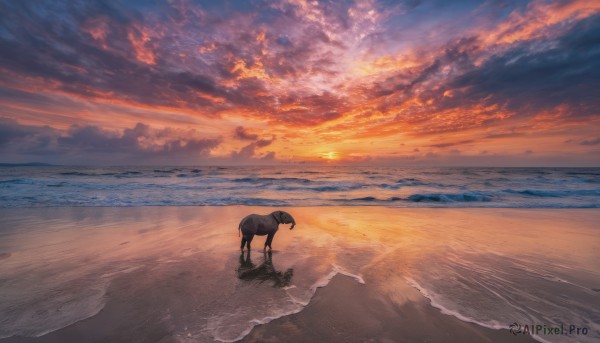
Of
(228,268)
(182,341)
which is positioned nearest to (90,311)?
(182,341)

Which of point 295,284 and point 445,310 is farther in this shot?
point 295,284

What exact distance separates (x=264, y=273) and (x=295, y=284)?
2.91 feet

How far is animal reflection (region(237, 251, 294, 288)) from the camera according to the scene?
225 inches

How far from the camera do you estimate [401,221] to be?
1237cm

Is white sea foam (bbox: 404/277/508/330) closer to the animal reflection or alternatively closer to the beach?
the beach

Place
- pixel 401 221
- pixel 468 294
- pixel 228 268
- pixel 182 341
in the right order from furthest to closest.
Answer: pixel 401 221
pixel 228 268
pixel 468 294
pixel 182 341


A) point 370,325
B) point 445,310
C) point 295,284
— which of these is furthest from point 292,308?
point 445,310

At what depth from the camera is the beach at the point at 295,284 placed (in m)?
3.96

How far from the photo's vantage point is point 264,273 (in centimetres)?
610

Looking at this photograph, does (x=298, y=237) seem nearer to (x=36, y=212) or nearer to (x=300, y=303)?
(x=300, y=303)

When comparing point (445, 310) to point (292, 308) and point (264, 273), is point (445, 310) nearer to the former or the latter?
point (292, 308)

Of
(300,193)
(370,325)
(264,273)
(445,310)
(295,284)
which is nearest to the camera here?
(370,325)

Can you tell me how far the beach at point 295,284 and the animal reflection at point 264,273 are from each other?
0.04 meters

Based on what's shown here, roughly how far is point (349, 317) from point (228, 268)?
10.6 ft
